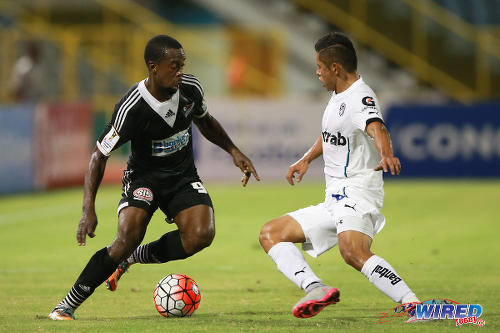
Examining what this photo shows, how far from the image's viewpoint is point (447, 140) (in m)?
19.8

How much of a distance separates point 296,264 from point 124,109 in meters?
1.71

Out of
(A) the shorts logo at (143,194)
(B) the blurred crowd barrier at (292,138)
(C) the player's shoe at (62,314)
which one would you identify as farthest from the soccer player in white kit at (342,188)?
(B) the blurred crowd barrier at (292,138)

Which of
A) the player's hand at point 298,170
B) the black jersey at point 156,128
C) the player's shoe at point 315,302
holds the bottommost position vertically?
the player's shoe at point 315,302

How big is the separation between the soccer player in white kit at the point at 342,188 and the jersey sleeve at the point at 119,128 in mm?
1237

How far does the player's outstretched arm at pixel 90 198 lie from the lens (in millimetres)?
6440

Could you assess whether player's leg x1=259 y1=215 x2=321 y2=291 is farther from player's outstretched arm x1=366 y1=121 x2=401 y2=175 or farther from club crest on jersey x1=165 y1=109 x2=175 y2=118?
club crest on jersey x1=165 y1=109 x2=175 y2=118

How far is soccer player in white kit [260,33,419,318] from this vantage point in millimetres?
6332

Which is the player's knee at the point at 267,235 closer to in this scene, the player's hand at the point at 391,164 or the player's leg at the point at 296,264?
the player's leg at the point at 296,264

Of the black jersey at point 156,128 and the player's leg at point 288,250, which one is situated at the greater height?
the black jersey at point 156,128

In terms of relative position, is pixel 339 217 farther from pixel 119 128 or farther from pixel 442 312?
pixel 119 128

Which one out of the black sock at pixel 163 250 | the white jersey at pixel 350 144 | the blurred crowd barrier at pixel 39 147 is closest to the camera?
the white jersey at pixel 350 144

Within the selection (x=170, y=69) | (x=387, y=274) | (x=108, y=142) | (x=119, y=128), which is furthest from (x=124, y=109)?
(x=387, y=274)

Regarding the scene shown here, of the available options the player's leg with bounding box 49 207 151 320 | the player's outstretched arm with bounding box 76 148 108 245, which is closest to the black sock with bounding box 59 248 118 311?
the player's leg with bounding box 49 207 151 320

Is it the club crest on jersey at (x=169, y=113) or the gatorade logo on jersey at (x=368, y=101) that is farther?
the club crest on jersey at (x=169, y=113)
